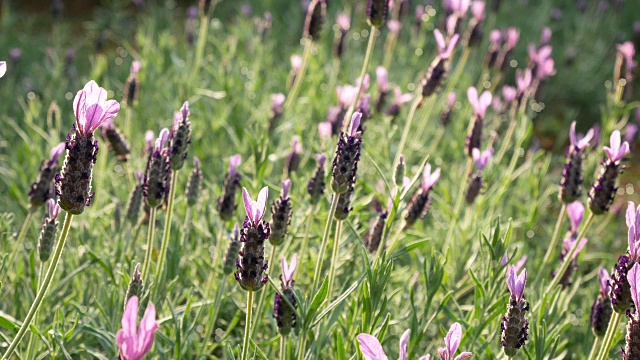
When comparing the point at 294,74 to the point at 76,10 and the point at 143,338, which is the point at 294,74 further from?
the point at 76,10

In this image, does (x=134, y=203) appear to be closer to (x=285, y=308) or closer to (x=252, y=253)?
(x=285, y=308)

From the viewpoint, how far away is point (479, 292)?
5.57 feet

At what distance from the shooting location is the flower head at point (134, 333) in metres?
0.82

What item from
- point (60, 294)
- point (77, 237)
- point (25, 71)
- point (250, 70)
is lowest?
point (60, 294)

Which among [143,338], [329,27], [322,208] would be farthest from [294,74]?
[143,338]

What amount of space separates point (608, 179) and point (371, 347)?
1019 mm

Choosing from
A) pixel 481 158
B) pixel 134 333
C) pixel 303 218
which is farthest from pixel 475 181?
pixel 134 333

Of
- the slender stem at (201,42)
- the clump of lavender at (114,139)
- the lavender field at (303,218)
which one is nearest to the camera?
the lavender field at (303,218)

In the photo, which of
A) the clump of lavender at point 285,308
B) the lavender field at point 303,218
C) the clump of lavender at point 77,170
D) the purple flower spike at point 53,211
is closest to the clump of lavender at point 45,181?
the lavender field at point 303,218

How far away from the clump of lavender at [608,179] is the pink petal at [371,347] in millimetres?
985

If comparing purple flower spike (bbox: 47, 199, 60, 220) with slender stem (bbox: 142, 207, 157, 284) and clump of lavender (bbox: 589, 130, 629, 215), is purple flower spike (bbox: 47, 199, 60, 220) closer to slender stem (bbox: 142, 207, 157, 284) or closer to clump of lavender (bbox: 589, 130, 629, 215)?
slender stem (bbox: 142, 207, 157, 284)

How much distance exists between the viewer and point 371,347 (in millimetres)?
972

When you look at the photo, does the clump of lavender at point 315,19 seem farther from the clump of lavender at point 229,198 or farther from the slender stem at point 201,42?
the clump of lavender at point 229,198

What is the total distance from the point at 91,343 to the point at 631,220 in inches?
54.7
